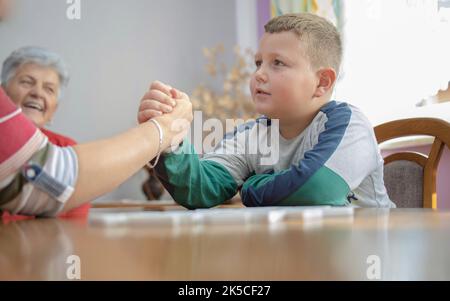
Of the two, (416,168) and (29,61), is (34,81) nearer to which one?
(29,61)

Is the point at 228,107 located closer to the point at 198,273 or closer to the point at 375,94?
the point at 375,94

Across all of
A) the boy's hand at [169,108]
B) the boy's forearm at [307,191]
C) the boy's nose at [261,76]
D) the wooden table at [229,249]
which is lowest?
the wooden table at [229,249]

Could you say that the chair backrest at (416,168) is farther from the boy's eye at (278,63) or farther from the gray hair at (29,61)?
the gray hair at (29,61)

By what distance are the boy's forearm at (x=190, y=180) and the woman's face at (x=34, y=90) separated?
115 centimetres

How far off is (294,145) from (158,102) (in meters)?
0.42

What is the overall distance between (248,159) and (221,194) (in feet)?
0.51

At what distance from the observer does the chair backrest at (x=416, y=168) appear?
1434 millimetres

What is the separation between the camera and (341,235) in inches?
16.2

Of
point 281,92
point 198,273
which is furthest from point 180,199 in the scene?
point 198,273

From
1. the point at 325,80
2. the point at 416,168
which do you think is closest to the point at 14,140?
the point at 325,80

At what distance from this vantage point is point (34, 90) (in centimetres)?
210

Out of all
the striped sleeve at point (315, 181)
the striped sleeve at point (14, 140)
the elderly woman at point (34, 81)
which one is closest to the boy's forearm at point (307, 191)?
the striped sleeve at point (315, 181)

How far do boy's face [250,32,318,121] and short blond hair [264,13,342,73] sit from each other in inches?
0.8

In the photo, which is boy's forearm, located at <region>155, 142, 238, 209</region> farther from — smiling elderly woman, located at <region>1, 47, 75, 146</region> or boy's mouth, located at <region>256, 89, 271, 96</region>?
smiling elderly woman, located at <region>1, 47, 75, 146</region>
